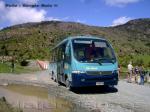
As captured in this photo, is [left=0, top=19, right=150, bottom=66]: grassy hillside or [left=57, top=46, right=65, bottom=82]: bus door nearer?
[left=57, top=46, right=65, bottom=82]: bus door

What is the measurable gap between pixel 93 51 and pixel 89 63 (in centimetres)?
101

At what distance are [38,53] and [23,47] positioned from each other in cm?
945

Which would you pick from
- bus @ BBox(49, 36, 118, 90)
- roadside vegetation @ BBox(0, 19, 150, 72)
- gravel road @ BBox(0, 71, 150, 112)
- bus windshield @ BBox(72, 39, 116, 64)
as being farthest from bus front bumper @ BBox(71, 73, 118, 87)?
roadside vegetation @ BBox(0, 19, 150, 72)

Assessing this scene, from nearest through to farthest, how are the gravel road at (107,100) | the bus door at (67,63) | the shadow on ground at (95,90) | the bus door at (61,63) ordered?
the gravel road at (107,100) < the bus door at (67,63) < the shadow on ground at (95,90) < the bus door at (61,63)

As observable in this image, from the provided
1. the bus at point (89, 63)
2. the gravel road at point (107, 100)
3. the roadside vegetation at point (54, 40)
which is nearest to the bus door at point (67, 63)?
the bus at point (89, 63)

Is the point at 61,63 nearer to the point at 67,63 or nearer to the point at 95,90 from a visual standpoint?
the point at 67,63

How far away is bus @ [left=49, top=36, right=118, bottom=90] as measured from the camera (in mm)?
18688

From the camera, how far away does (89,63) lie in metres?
18.8

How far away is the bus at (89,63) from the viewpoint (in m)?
18.7

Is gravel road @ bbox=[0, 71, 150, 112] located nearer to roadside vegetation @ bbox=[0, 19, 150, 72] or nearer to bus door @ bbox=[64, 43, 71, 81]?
bus door @ bbox=[64, 43, 71, 81]

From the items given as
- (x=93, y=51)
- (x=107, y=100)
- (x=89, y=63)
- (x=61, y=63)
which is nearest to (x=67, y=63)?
(x=93, y=51)

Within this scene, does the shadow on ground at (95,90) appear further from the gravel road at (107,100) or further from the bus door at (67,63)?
the bus door at (67,63)

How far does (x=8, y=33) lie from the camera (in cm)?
12400

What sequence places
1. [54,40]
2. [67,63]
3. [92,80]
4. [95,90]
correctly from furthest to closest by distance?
1. [54,40]
2. [95,90]
3. [67,63]
4. [92,80]
